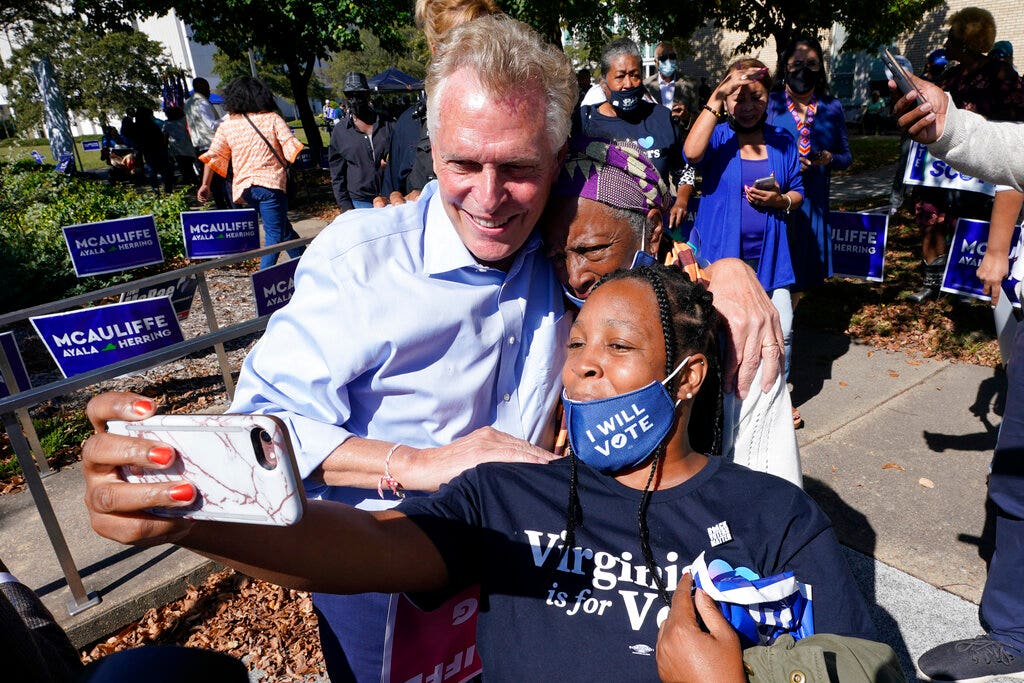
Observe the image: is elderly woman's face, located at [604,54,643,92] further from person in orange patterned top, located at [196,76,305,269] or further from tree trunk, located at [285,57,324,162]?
tree trunk, located at [285,57,324,162]

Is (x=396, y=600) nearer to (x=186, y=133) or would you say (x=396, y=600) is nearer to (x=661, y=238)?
(x=661, y=238)

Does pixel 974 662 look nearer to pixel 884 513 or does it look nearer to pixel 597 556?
pixel 884 513

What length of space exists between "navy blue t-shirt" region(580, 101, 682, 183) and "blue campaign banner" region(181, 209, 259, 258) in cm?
329

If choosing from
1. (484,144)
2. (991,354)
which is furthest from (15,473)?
(991,354)

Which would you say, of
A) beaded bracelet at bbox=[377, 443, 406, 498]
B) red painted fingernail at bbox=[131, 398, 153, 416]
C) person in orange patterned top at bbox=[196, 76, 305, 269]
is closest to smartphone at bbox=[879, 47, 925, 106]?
beaded bracelet at bbox=[377, 443, 406, 498]

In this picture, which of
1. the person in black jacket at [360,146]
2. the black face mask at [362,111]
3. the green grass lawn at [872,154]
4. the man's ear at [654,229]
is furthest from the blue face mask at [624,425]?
the green grass lawn at [872,154]

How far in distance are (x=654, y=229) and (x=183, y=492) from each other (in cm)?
156

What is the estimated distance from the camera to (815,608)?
5.01ft

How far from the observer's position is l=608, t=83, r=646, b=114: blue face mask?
19.9ft

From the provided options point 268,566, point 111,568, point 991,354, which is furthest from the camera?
point 991,354

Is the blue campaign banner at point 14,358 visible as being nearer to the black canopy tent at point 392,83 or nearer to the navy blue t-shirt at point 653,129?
the navy blue t-shirt at point 653,129

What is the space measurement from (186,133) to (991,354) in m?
15.5

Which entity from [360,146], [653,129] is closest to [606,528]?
[653,129]

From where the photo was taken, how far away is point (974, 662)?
280 cm
